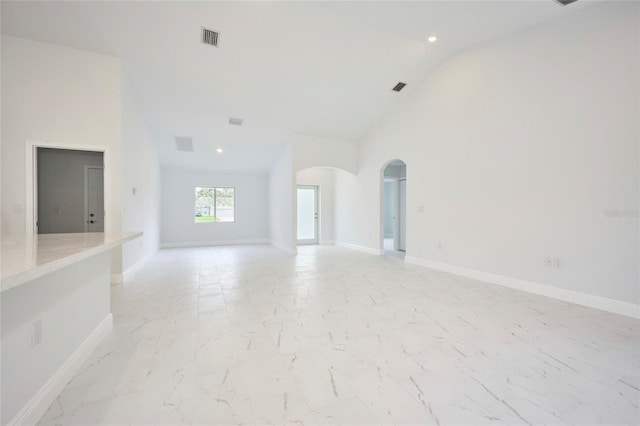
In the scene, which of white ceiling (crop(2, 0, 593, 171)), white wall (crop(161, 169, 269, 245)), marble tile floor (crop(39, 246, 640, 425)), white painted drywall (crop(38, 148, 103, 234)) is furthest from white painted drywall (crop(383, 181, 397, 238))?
white painted drywall (crop(38, 148, 103, 234))

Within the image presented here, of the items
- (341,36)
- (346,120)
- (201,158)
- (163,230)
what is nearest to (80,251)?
(341,36)

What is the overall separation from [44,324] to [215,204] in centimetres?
842

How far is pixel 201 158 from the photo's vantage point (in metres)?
8.44

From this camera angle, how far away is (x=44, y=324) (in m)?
1.56

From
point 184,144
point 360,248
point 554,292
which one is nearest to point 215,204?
point 184,144

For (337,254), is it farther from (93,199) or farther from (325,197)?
(93,199)

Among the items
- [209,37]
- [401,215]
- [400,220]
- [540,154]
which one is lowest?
[400,220]

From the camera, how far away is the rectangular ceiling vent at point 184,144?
7.18 metres

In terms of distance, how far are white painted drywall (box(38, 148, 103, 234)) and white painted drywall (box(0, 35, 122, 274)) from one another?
110 centimetres

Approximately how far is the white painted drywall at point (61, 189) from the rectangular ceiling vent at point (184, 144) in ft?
7.32

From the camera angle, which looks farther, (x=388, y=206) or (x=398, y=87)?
(x=388, y=206)

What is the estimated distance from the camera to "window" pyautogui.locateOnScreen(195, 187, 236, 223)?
947 centimetres

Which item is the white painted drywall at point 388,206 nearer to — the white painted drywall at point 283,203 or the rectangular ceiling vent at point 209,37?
the white painted drywall at point 283,203

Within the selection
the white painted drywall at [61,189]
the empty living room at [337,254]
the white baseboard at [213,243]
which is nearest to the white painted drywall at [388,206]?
the empty living room at [337,254]
